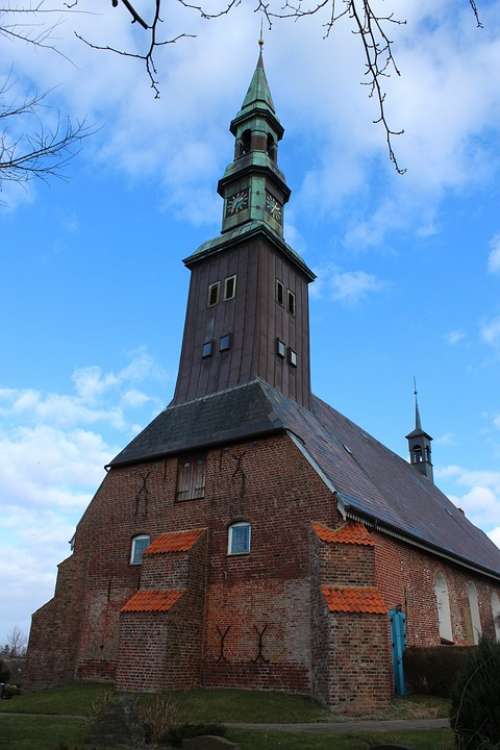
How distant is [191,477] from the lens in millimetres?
17719

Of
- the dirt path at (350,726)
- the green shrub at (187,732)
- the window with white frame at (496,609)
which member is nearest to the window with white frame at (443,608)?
the window with white frame at (496,609)

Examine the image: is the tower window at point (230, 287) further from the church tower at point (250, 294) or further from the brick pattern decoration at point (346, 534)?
the brick pattern decoration at point (346, 534)

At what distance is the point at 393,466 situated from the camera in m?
27.1

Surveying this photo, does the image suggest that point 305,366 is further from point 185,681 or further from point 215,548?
point 185,681

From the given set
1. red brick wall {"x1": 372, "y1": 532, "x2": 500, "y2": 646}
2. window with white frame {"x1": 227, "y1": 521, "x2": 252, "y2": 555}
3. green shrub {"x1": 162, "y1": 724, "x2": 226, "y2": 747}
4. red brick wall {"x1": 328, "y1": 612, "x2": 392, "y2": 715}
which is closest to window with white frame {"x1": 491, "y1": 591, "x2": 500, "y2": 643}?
red brick wall {"x1": 372, "y1": 532, "x2": 500, "y2": 646}

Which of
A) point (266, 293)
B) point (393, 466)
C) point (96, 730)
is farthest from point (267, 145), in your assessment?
point (96, 730)

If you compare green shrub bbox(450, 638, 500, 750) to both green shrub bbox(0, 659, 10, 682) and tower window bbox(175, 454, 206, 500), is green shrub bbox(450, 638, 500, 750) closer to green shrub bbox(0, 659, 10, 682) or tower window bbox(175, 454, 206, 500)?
tower window bbox(175, 454, 206, 500)

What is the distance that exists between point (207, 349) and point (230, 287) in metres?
2.45

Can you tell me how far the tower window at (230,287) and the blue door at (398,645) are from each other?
11181 millimetres

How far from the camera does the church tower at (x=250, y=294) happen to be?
20.2 meters

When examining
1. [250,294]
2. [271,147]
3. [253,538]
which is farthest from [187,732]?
[271,147]

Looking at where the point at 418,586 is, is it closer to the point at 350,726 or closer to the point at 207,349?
the point at 350,726

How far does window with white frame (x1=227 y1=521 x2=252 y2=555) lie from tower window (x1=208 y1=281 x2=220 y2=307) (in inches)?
341

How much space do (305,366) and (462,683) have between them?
1570 cm
